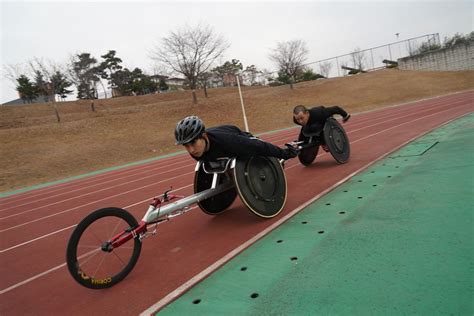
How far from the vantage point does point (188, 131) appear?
12.6ft

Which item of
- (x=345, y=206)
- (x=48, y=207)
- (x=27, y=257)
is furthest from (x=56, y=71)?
(x=345, y=206)

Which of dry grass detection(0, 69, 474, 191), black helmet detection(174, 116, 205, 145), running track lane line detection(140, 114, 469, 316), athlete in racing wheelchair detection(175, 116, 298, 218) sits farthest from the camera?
dry grass detection(0, 69, 474, 191)

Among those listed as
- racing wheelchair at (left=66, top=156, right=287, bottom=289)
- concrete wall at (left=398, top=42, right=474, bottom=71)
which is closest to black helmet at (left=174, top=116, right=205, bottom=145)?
racing wheelchair at (left=66, top=156, right=287, bottom=289)

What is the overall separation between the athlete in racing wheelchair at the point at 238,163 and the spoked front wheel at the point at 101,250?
1116 millimetres

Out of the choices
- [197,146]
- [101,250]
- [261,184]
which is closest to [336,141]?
[261,184]

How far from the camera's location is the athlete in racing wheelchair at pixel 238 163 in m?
3.92

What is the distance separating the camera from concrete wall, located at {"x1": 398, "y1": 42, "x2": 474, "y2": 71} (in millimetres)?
36219

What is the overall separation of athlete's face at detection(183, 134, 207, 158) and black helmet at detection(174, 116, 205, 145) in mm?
71

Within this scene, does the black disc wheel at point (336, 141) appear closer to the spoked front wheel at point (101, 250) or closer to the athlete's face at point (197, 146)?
the athlete's face at point (197, 146)

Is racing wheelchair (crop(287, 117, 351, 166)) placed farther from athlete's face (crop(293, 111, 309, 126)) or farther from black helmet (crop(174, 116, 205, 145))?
black helmet (crop(174, 116, 205, 145))

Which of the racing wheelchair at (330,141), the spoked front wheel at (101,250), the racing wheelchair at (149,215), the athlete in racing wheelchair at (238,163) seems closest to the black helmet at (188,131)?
the athlete in racing wheelchair at (238,163)

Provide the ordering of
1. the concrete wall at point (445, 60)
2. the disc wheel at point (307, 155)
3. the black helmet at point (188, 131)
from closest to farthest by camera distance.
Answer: the black helmet at point (188, 131), the disc wheel at point (307, 155), the concrete wall at point (445, 60)

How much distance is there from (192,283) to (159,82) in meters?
61.0

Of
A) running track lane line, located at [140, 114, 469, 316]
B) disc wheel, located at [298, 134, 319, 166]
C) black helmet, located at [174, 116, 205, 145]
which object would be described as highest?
black helmet, located at [174, 116, 205, 145]
